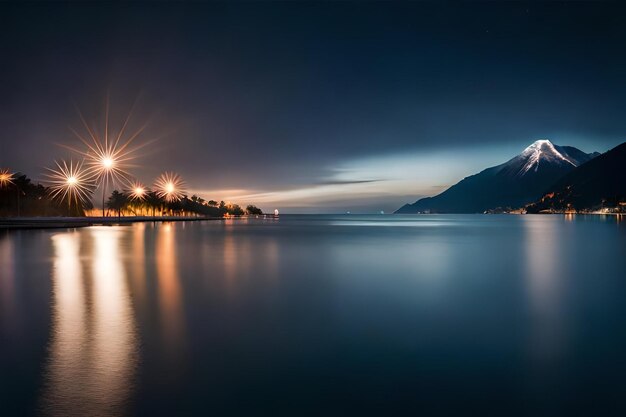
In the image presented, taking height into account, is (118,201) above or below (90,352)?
above

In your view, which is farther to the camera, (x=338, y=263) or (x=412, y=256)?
(x=412, y=256)

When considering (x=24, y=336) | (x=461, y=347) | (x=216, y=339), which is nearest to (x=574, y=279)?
(x=461, y=347)

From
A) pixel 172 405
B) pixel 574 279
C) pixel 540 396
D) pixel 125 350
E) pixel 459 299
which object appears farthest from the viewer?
pixel 574 279

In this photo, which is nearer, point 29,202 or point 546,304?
point 546,304

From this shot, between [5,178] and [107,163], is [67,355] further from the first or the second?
[5,178]

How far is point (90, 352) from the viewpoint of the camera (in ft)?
28.8

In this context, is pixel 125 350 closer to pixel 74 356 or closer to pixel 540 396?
pixel 74 356

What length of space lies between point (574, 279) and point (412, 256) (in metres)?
12.6

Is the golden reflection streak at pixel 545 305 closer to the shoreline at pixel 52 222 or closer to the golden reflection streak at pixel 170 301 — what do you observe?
the golden reflection streak at pixel 170 301

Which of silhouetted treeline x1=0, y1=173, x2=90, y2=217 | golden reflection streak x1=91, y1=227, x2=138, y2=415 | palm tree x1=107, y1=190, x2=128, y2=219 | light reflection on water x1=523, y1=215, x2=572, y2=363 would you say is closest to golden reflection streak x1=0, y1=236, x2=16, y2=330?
golden reflection streak x1=91, y1=227, x2=138, y2=415

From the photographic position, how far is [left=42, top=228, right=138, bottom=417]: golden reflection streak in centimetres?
657

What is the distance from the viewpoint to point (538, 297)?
53.0 ft

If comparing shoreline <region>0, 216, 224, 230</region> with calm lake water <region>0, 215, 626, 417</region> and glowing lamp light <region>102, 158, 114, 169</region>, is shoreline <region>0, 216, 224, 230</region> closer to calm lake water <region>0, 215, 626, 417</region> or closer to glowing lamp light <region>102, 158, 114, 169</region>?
glowing lamp light <region>102, 158, 114, 169</region>

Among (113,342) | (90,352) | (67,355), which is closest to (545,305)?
(113,342)
